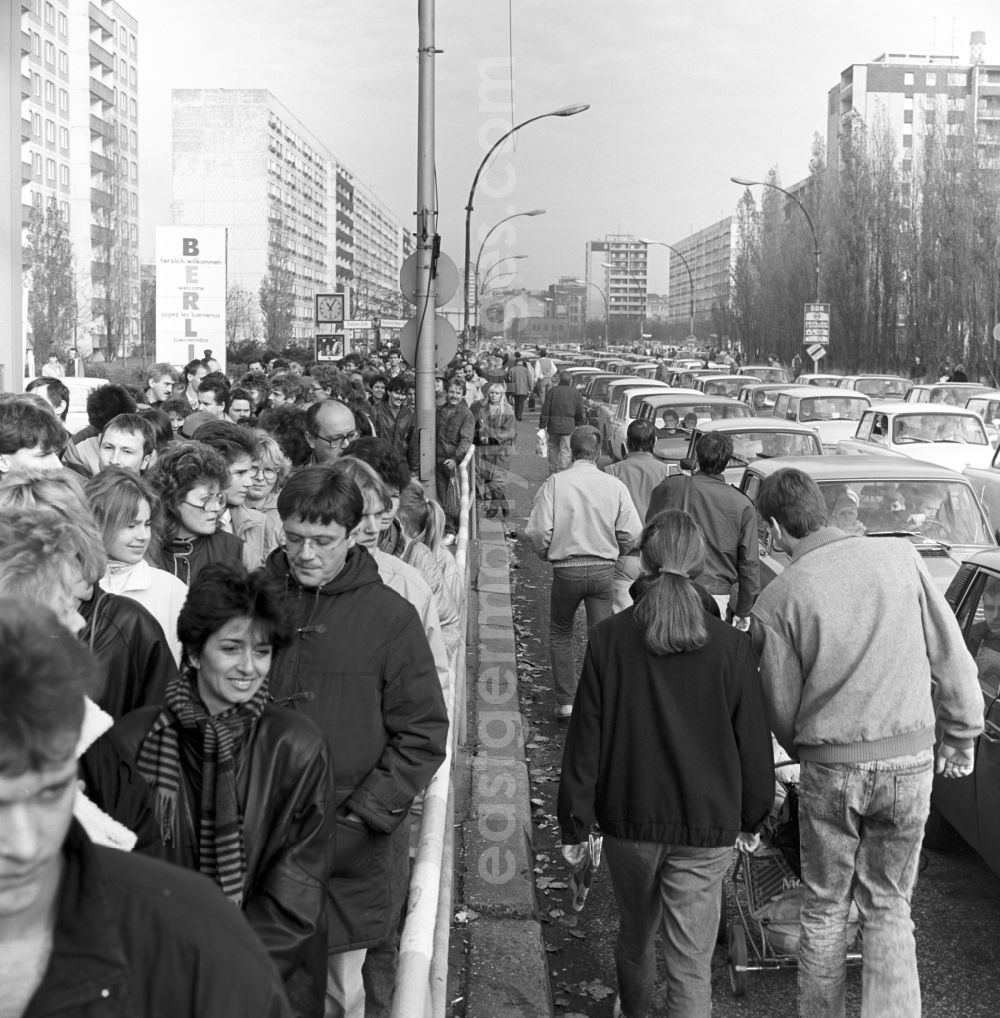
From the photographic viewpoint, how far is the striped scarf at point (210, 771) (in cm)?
284

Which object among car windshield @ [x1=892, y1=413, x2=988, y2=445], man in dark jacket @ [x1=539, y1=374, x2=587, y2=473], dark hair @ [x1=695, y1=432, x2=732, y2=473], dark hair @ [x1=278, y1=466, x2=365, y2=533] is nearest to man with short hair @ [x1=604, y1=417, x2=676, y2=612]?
dark hair @ [x1=695, y1=432, x2=732, y2=473]

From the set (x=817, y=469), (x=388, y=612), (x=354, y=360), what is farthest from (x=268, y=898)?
(x=354, y=360)

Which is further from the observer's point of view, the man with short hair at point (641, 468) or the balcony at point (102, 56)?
the balcony at point (102, 56)

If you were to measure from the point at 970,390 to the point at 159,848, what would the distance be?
26.6 metres

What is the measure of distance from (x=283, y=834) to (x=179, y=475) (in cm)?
265

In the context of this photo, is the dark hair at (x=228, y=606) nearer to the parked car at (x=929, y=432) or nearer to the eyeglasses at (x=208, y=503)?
the eyeglasses at (x=208, y=503)

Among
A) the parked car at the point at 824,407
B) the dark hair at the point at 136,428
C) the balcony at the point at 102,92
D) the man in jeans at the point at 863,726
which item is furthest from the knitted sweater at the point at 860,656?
the balcony at the point at 102,92

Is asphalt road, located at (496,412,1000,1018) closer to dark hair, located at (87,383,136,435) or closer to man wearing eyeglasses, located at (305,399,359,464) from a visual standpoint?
man wearing eyeglasses, located at (305,399,359,464)

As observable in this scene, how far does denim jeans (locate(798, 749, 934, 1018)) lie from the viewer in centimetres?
474

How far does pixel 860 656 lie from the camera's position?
4797 mm

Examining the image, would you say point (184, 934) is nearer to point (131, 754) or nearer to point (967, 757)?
point (131, 754)

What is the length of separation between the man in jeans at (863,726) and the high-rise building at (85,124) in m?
84.8

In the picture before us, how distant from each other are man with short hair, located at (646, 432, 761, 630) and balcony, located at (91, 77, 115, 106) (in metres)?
104

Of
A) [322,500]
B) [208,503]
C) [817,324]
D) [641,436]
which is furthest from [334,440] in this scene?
[817,324]
